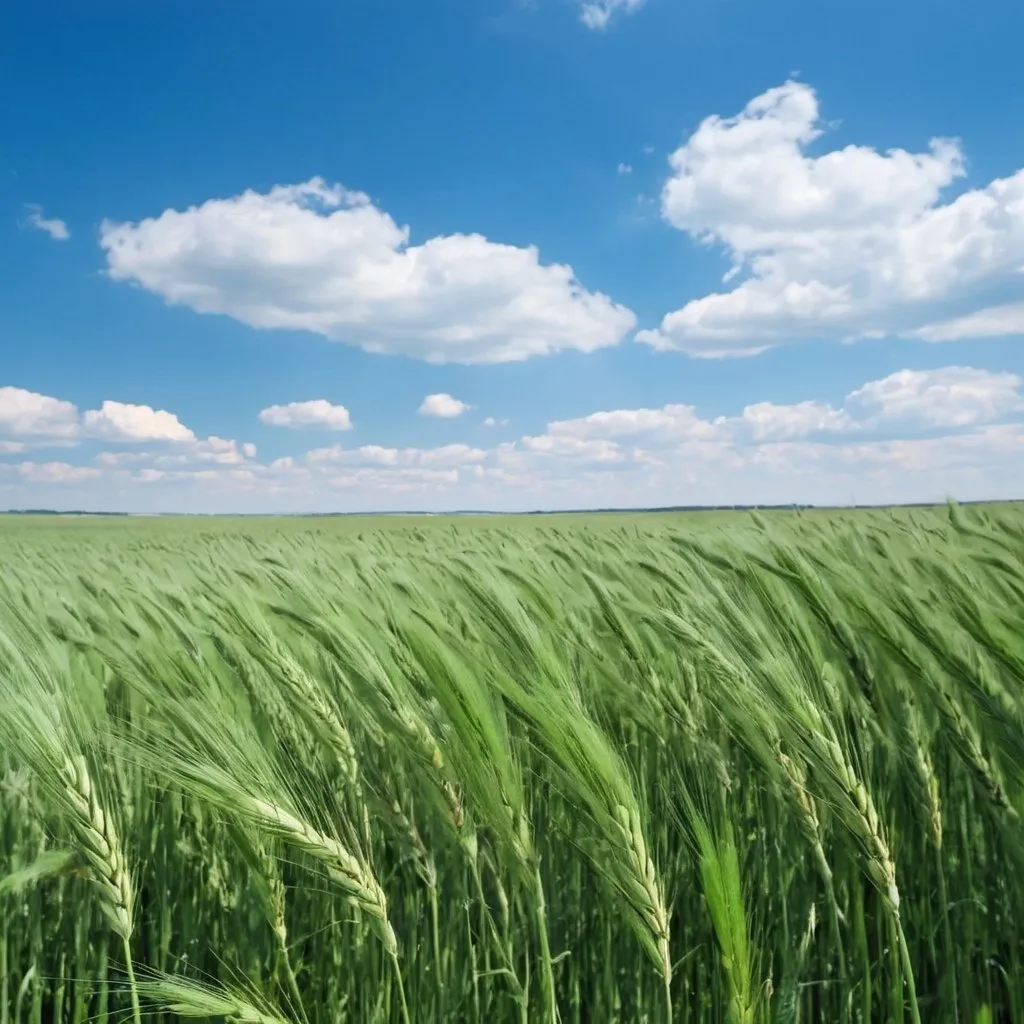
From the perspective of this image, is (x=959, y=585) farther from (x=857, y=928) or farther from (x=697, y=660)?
(x=857, y=928)

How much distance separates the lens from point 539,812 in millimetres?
1793

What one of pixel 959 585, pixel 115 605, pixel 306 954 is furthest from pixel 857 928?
pixel 115 605

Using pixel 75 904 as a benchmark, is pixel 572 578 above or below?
above

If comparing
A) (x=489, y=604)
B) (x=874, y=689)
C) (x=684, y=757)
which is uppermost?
(x=489, y=604)

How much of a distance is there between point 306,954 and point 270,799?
36.7 inches

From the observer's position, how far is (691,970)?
1.65 meters

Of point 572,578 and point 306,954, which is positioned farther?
point 572,578

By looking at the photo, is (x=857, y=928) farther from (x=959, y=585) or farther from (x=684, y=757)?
(x=959, y=585)

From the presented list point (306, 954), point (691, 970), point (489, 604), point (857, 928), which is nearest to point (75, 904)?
point (306, 954)

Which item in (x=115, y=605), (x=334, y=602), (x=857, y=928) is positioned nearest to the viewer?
(x=857, y=928)

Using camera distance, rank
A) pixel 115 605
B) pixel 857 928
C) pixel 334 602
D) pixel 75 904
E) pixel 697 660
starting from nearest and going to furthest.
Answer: pixel 857 928 < pixel 697 660 < pixel 75 904 < pixel 334 602 < pixel 115 605

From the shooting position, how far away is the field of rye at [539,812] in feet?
4.01

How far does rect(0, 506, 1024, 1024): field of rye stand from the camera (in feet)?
4.01

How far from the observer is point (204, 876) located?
1.83 m
